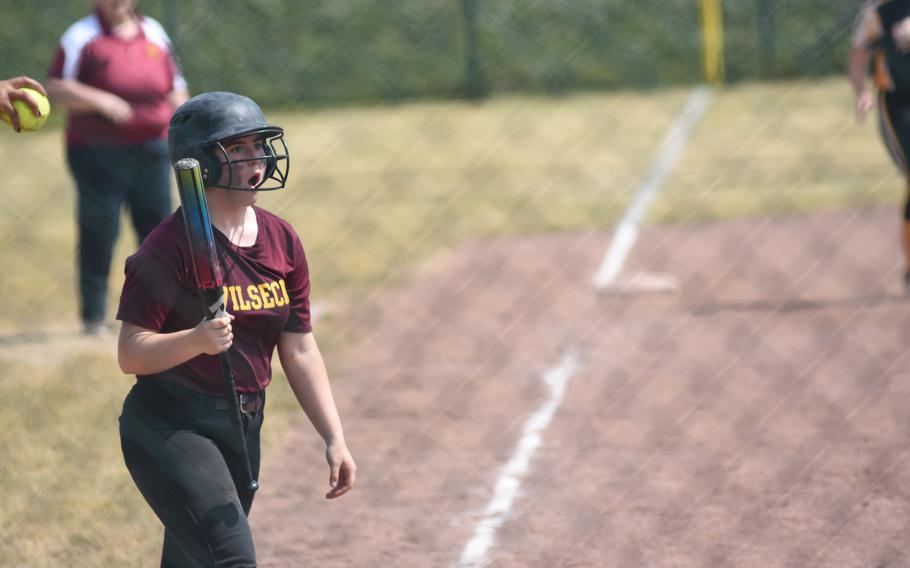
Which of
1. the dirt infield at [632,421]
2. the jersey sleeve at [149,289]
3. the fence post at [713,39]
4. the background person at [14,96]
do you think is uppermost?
the background person at [14,96]

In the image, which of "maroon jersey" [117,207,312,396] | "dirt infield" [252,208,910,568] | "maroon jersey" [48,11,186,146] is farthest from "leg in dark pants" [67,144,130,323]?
"maroon jersey" [117,207,312,396]

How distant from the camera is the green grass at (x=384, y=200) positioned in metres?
4.64

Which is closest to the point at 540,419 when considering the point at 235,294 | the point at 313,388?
the point at 313,388

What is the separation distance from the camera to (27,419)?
17.7 feet

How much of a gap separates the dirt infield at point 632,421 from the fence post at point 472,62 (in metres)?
10.2

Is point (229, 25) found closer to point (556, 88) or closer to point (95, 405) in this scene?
Result: point (556, 88)

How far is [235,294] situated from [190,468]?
422 mm

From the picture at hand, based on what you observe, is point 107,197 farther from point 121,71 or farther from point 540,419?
point 540,419

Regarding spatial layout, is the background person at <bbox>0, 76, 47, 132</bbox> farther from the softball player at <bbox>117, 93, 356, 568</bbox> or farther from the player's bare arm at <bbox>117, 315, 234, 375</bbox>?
the player's bare arm at <bbox>117, 315, 234, 375</bbox>

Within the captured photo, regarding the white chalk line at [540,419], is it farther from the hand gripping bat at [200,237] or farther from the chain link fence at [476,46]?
the chain link fence at [476,46]

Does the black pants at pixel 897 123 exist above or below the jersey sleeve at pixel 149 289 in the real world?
below

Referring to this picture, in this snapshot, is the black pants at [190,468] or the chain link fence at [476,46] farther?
the chain link fence at [476,46]

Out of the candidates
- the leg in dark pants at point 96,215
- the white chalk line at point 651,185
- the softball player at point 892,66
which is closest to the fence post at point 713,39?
the white chalk line at point 651,185

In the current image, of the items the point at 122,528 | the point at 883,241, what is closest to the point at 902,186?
the point at 883,241
